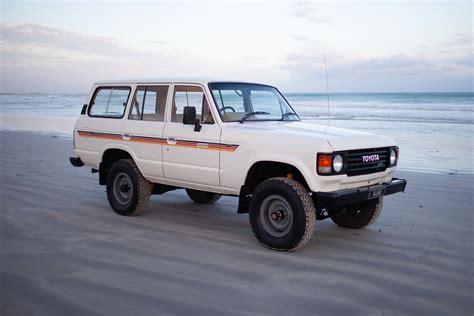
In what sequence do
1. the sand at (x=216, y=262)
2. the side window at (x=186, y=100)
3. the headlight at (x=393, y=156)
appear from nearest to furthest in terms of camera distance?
the sand at (x=216, y=262), the headlight at (x=393, y=156), the side window at (x=186, y=100)

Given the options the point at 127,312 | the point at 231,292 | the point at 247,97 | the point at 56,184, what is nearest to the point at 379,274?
the point at 231,292

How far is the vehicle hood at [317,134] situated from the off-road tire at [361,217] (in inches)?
33.2

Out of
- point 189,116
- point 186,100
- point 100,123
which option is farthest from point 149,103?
point 189,116

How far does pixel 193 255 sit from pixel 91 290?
1253 millimetres

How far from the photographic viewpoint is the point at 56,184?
8.62 m

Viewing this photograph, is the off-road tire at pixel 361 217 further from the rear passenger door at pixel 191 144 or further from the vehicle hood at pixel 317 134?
the rear passenger door at pixel 191 144

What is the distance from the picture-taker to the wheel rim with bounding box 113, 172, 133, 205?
688 cm

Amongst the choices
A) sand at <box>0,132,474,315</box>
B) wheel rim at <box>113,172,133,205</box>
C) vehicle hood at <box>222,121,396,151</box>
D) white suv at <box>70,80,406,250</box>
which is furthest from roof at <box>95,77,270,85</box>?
sand at <box>0,132,474,315</box>

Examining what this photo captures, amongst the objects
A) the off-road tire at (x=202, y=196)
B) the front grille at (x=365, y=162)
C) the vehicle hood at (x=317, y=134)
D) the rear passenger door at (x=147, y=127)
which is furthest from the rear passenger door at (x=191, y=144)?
the front grille at (x=365, y=162)

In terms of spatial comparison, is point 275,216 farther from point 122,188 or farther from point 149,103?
point 122,188

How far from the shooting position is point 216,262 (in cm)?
491

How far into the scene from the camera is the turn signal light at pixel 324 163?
4852mm

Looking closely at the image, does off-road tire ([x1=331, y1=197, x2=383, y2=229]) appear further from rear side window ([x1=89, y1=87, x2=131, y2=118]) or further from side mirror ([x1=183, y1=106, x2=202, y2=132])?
rear side window ([x1=89, y1=87, x2=131, y2=118])

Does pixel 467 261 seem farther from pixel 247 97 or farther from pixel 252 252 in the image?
pixel 247 97
